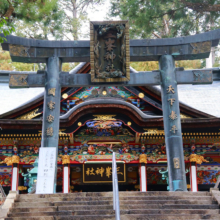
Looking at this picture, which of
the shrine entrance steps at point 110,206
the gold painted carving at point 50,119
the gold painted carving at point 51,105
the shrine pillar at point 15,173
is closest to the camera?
the shrine entrance steps at point 110,206

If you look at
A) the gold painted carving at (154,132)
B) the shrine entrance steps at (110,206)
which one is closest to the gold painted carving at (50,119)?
the shrine entrance steps at (110,206)

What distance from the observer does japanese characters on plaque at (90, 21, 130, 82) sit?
29.1 feet

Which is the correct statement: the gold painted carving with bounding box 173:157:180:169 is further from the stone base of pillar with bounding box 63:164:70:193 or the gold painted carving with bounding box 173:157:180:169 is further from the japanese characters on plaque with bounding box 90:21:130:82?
the stone base of pillar with bounding box 63:164:70:193

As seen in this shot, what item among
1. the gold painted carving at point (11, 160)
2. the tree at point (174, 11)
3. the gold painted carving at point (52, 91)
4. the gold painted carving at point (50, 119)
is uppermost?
the tree at point (174, 11)

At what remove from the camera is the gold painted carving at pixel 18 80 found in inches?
355

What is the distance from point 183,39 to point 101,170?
17.6 ft

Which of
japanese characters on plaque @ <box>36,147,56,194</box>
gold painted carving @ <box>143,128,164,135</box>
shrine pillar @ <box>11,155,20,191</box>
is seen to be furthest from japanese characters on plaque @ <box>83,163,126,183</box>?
japanese characters on plaque @ <box>36,147,56,194</box>

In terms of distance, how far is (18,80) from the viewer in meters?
9.03

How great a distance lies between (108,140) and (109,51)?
3759mm

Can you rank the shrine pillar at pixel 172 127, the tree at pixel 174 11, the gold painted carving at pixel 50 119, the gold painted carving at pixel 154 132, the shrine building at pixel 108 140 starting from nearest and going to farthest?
the shrine pillar at pixel 172 127 → the gold painted carving at pixel 50 119 → the shrine building at pixel 108 140 → the gold painted carving at pixel 154 132 → the tree at pixel 174 11

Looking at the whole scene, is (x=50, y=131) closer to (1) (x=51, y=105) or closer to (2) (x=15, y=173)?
(1) (x=51, y=105)

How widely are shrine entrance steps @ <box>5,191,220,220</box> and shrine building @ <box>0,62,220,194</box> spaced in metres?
4.36

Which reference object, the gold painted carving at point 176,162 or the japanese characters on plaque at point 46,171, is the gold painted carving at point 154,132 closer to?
the gold painted carving at point 176,162

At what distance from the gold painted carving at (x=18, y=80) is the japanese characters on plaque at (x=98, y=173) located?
419 cm
